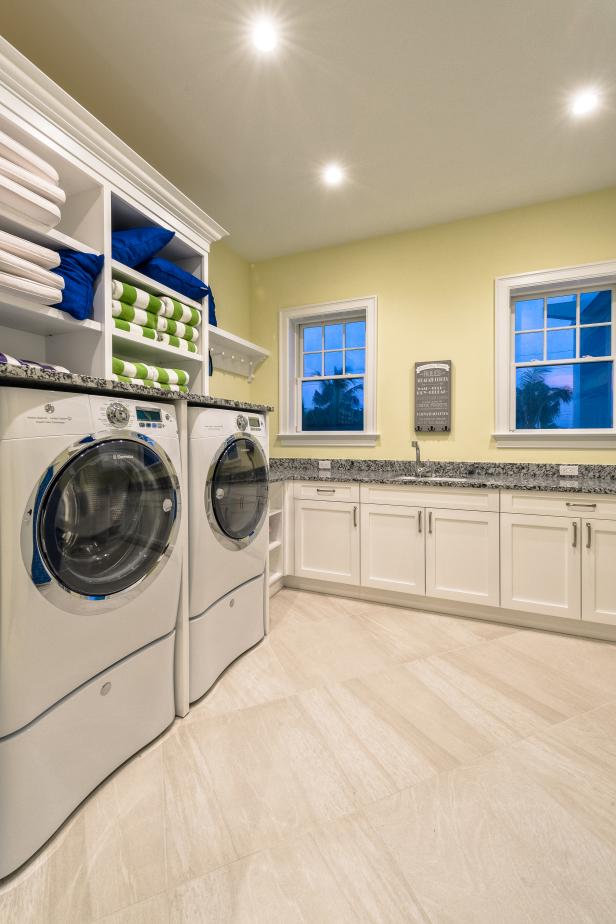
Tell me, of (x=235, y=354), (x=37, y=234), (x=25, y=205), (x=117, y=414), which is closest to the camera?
(x=117, y=414)

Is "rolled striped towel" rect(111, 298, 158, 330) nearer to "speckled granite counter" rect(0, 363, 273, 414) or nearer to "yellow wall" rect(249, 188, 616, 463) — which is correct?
"speckled granite counter" rect(0, 363, 273, 414)

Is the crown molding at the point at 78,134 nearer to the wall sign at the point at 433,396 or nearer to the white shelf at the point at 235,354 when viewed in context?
the white shelf at the point at 235,354

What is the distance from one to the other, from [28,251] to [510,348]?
2886 millimetres

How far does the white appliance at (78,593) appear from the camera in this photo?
1040 millimetres

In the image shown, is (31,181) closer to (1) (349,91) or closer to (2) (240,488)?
(2) (240,488)

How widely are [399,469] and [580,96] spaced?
2.26m

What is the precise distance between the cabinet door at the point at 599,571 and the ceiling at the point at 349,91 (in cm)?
208

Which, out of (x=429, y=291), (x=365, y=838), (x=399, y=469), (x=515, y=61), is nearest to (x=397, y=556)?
(x=399, y=469)

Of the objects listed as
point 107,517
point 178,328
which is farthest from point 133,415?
point 178,328

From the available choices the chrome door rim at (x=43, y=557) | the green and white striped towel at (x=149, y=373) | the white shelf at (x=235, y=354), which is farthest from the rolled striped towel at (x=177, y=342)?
the chrome door rim at (x=43, y=557)

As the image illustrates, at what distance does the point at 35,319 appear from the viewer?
163 cm

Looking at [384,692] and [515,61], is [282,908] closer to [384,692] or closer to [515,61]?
[384,692]

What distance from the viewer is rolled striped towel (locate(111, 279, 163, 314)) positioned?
1.88m

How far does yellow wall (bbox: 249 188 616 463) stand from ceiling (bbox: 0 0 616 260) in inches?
8.7
